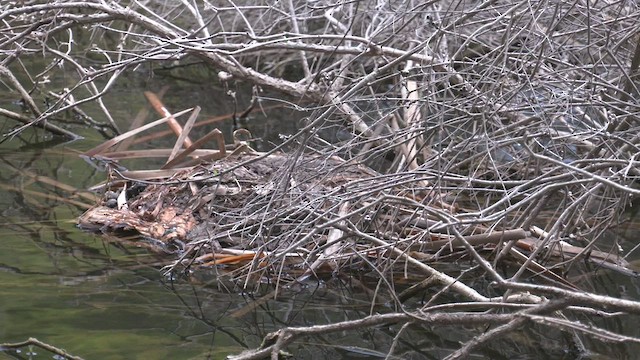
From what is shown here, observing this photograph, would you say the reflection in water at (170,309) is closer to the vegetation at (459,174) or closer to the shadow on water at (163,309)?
the shadow on water at (163,309)

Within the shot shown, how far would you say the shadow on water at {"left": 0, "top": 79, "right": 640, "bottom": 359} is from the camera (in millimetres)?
5039

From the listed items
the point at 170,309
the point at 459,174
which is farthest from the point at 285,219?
the point at 459,174

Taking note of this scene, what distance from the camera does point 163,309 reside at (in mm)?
5547

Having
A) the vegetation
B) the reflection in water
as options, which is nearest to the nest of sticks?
the vegetation

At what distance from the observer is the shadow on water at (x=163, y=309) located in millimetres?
5039

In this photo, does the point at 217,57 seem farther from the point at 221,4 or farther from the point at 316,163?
the point at 221,4

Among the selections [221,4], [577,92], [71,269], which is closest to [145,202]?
[71,269]

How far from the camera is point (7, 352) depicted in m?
4.75

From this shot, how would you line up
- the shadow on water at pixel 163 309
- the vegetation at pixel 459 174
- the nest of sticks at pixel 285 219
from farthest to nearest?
the nest of sticks at pixel 285 219
the shadow on water at pixel 163 309
the vegetation at pixel 459 174

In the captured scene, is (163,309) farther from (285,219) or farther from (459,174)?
(459,174)

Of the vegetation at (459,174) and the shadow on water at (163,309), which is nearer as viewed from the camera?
the vegetation at (459,174)

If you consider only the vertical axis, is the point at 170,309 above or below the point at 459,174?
below

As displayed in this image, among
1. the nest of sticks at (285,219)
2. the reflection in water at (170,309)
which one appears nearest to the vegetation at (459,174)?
the nest of sticks at (285,219)

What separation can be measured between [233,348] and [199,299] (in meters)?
0.75
